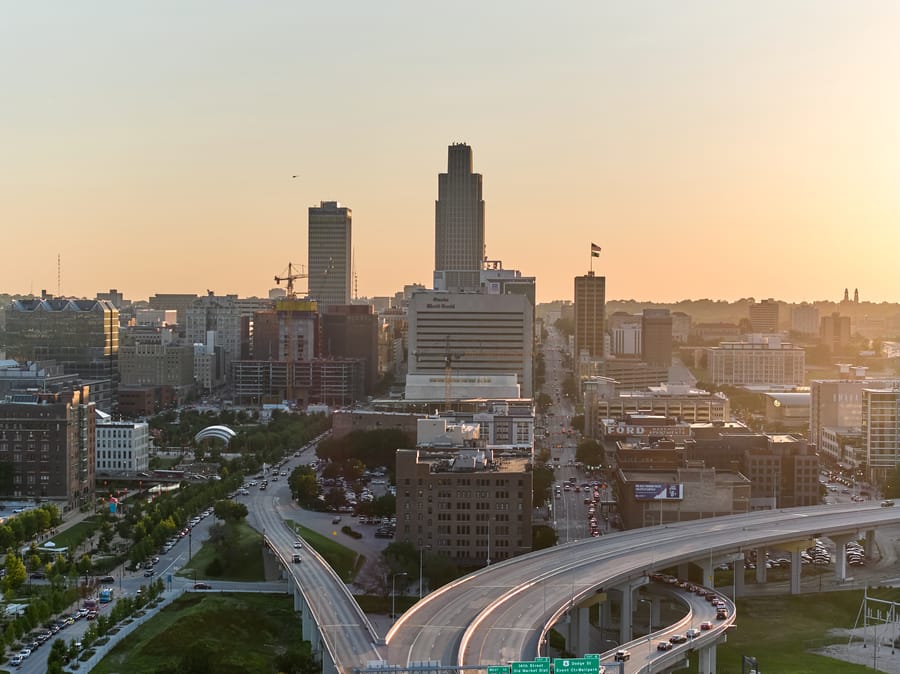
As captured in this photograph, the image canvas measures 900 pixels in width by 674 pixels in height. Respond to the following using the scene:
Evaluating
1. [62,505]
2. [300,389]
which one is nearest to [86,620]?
[62,505]

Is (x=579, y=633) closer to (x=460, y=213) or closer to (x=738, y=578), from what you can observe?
(x=738, y=578)

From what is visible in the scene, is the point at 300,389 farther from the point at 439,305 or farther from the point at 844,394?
the point at 844,394

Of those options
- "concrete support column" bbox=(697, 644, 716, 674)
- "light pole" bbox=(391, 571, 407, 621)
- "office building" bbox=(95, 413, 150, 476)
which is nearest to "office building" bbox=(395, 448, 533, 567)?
"light pole" bbox=(391, 571, 407, 621)

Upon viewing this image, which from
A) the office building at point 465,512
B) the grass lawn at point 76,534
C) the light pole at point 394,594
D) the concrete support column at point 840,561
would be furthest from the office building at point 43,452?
the concrete support column at point 840,561

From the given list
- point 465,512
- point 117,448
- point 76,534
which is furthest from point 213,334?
point 465,512

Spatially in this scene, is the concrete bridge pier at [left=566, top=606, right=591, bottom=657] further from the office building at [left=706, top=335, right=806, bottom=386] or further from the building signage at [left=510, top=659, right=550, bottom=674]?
the office building at [left=706, top=335, right=806, bottom=386]

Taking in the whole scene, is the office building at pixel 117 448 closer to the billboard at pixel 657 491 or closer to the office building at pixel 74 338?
the office building at pixel 74 338
